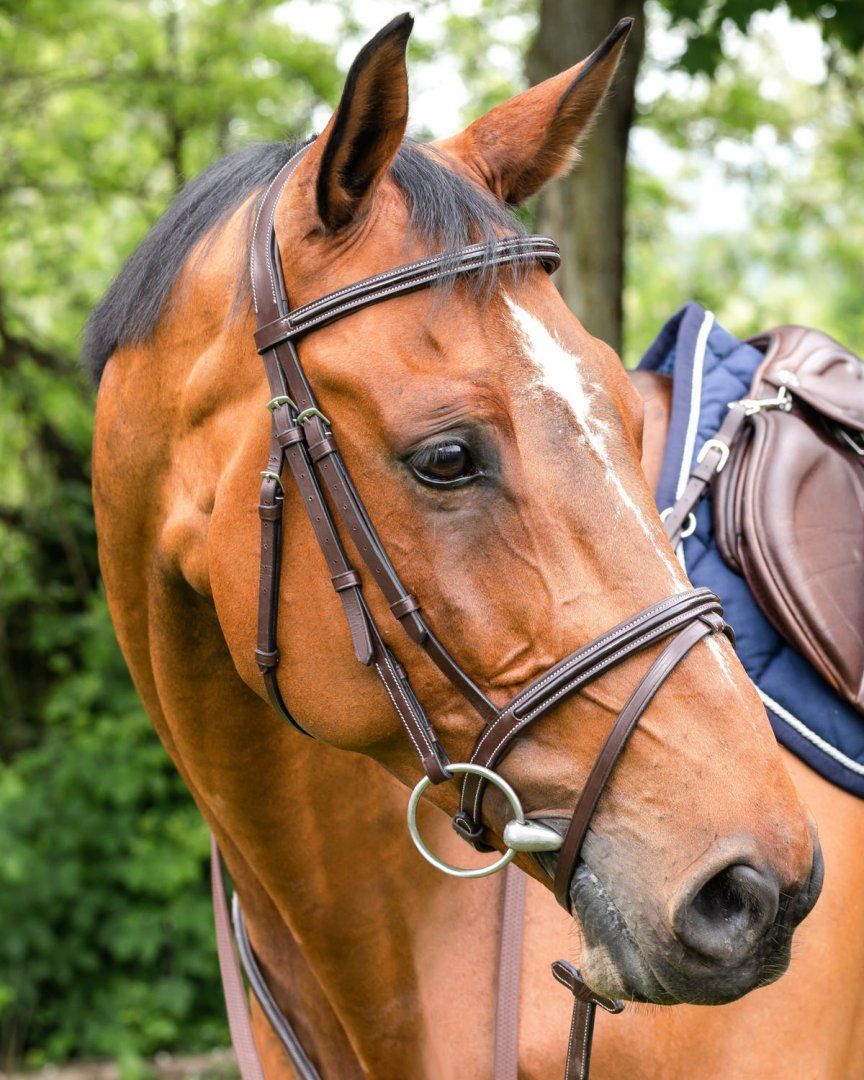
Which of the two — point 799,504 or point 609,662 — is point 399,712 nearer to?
point 609,662

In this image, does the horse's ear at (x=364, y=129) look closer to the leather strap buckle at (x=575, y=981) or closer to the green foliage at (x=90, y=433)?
the leather strap buckle at (x=575, y=981)

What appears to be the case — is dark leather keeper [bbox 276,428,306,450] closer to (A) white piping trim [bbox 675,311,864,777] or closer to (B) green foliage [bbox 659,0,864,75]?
(A) white piping trim [bbox 675,311,864,777]

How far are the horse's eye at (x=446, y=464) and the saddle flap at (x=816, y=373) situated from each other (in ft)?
3.65

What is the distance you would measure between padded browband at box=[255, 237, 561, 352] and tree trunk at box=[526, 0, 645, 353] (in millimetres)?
2967

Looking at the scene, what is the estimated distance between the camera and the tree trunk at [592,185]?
4578 millimetres

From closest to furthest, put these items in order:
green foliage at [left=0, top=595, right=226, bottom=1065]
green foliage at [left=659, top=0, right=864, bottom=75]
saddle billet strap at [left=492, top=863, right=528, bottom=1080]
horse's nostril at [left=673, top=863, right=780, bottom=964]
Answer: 1. horse's nostril at [left=673, top=863, right=780, bottom=964]
2. saddle billet strap at [left=492, top=863, right=528, bottom=1080]
3. green foliage at [left=659, top=0, right=864, bottom=75]
4. green foliage at [left=0, top=595, right=226, bottom=1065]

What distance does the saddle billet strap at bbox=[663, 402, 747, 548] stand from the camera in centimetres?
217

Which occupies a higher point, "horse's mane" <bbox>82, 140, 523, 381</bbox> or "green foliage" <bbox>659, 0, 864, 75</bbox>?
"green foliage" <bbox>659, 0, 864, 75</bbox>

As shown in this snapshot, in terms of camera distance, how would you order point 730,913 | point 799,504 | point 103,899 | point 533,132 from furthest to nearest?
1. point 103,899
2. point 799,504
3. point 533,132
4. point 730,913

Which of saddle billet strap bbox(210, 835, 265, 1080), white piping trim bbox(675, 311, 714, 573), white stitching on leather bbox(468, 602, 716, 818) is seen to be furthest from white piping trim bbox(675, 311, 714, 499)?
saddle billet strap bbox(210, 835, 265, 1080)

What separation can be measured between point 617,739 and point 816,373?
1.37 m

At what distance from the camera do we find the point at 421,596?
5.25 feet

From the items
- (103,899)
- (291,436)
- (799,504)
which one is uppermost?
(291,436)

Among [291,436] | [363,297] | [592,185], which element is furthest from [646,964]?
[592,185]
